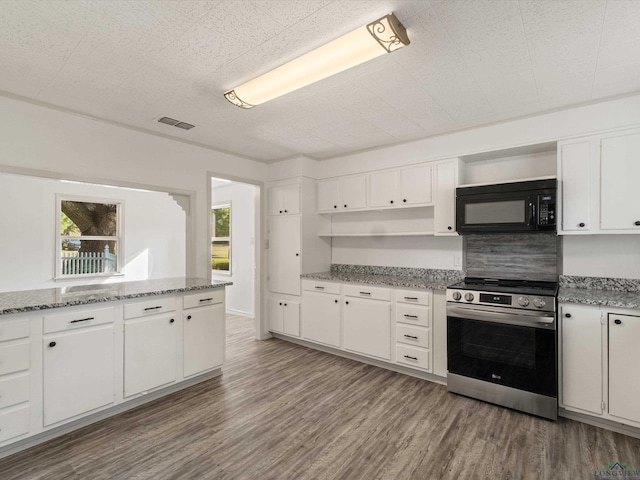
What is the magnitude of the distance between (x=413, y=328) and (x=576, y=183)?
1858mm

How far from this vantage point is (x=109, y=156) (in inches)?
121

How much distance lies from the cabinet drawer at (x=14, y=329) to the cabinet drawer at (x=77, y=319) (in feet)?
0.33

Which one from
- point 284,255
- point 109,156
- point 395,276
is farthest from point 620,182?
point 109,156

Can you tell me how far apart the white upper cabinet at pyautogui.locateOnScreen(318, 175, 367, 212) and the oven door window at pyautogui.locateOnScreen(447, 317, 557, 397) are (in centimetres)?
179

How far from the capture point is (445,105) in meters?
2.70

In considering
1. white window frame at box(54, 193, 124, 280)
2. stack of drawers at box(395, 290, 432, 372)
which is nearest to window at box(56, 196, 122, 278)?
white window frame at box(54, 193, 124, 280)

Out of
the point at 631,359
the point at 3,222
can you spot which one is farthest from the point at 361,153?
the point at 3,222

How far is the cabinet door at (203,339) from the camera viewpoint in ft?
9.64

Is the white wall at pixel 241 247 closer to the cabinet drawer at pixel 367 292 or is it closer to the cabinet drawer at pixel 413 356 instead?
the cabinet drawer at pixel 367 292

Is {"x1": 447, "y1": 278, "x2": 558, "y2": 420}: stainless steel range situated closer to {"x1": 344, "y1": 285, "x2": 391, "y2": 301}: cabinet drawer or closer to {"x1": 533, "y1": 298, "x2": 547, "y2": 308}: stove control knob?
{"x1": 533, "y1": 298, "x2": 547, "y2": 308}: stove control knob

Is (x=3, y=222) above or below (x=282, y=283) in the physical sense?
above

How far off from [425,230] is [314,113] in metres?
1.82

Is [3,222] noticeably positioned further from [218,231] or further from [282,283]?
[282,283]

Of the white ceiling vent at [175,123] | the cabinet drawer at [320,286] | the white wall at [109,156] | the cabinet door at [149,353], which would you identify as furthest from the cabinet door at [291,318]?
the white ceiling vent at [175,123]
